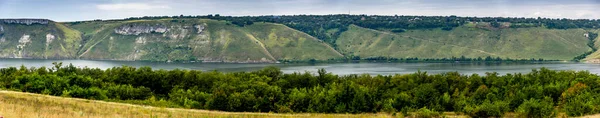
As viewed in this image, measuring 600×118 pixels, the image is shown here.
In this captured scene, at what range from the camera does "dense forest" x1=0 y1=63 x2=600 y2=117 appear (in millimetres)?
40594

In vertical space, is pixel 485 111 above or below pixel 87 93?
above

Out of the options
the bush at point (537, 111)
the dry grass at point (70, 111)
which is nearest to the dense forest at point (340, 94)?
the bush at point (537, 111)

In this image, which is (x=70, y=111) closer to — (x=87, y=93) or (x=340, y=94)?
(x=87, y=93)

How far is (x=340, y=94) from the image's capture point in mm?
44250

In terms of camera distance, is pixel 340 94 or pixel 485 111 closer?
pixel 485 111

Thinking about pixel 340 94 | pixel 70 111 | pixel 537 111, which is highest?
pixel 70 111

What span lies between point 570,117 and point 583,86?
1797cm

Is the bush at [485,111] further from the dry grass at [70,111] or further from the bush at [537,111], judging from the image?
the dry grass at [70,111]

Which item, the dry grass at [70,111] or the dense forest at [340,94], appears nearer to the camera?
the dry grass at [70,111]

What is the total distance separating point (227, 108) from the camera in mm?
40812

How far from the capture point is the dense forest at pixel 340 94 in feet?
133

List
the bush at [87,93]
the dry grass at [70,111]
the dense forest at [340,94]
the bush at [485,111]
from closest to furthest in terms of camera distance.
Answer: the dry grass at [70,111], the bush at [485,111], the dense forest at [340,94], the bush at [87,93]

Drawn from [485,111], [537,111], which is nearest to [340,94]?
[485,111]

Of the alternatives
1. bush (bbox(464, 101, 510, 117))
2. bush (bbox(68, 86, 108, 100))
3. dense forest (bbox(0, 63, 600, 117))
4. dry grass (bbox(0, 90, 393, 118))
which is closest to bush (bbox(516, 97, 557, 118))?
dense forest (bbox(0, 63, 600, 117))
